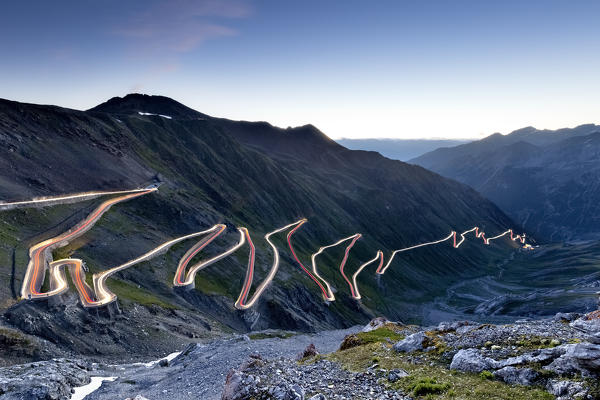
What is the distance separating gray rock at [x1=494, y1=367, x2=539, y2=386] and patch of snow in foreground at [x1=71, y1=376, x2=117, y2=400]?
3793 cm

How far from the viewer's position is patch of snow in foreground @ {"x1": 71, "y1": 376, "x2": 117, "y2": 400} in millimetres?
36312

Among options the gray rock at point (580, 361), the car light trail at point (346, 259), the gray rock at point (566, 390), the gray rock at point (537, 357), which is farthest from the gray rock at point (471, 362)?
the car light trail at point (346, 259)

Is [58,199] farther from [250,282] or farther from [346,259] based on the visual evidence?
[346,259]

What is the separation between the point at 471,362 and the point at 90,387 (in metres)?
38.2

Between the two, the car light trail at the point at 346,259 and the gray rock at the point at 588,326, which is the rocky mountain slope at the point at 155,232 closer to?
the car light trail at the point at 346,259

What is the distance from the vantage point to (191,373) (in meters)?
38.8

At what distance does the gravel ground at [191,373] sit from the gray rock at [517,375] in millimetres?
20128

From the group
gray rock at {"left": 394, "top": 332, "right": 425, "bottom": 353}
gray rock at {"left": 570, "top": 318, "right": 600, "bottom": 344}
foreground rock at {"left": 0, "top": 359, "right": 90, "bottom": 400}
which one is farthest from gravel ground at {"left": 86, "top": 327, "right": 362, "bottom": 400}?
gray rock at {"left": 570, "top": 318, "right": 600, "bottom": 344}

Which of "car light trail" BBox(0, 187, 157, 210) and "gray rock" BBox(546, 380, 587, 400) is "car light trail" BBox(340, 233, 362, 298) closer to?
"car light trail" BBox(0, 187, 157, 210)

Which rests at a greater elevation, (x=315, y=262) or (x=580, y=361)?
(x=580, y=361)

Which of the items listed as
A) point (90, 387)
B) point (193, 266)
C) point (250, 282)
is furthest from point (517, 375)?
point (250, 282)

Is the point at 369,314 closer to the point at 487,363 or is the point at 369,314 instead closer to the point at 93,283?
the point at 93,283

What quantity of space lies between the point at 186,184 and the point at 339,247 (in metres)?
78.9

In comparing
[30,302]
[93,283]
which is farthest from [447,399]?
[93,283]
